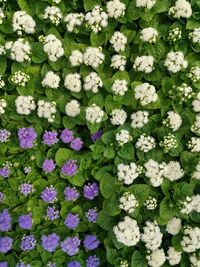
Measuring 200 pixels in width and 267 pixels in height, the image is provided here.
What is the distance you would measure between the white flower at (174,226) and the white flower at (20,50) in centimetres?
187

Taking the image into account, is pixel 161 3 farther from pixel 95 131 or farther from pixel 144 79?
pixel 95 131

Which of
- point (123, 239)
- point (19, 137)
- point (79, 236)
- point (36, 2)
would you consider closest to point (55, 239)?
point (79, 236)

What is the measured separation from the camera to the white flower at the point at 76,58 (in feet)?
12.0

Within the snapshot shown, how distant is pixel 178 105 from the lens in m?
3.69

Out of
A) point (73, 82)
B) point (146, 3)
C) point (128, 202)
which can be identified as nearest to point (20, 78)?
point (73, 82)

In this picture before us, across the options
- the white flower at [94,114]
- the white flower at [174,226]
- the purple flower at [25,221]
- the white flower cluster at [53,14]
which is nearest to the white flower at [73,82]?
the white flower at [94,114]

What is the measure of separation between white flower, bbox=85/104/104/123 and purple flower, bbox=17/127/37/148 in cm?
50

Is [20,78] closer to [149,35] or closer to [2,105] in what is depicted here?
[2,105]

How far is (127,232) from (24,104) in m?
1.37

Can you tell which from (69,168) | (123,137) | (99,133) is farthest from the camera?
(99,133)

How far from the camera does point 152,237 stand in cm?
350

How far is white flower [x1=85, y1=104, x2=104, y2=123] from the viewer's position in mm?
3578

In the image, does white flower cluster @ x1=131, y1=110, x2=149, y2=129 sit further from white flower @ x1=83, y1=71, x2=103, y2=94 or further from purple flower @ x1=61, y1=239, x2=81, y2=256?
purple flower @ x1=61, y1=239, x2=81, y2=256

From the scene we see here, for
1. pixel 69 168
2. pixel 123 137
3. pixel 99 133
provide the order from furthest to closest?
pixel 99 133 → pixel 69 168 → pixel 123 137
